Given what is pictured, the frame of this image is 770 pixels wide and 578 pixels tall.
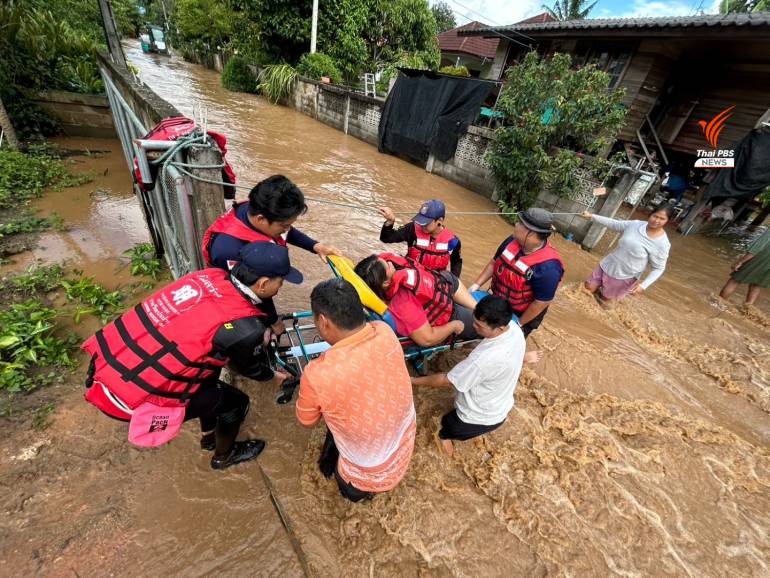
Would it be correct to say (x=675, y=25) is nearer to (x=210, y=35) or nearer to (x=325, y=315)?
(x=325, y=315)

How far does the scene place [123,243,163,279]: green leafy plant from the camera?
371 cm

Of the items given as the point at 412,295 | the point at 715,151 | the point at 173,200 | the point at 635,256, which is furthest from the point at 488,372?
the point at 715,151

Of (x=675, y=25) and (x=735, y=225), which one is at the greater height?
(x=675, y=25)

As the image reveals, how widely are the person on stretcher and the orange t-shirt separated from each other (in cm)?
70

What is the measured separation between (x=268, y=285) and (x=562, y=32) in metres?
12.4

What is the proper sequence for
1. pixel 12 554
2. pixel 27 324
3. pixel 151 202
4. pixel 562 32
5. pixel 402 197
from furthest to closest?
1. pixel 562 32
2. pixel 402 197
3. pixel 151 202
4. pixel 27 324
5. pixel 12 554

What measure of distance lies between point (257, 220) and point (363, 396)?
1.33m

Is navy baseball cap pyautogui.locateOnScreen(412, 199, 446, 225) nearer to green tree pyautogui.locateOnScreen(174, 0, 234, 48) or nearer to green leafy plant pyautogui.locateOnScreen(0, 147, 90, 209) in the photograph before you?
green leafy plant pyautogui.locateOnScreen(0, 147, 90, 209)

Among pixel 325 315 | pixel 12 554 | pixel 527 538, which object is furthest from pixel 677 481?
pixel 12 554

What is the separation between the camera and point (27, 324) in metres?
2.72

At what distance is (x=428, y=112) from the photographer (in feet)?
31.6

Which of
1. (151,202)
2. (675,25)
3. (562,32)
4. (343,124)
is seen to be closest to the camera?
(151,202)

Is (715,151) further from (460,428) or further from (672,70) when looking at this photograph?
(460,428)

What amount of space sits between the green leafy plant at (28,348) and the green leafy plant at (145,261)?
914 mm
